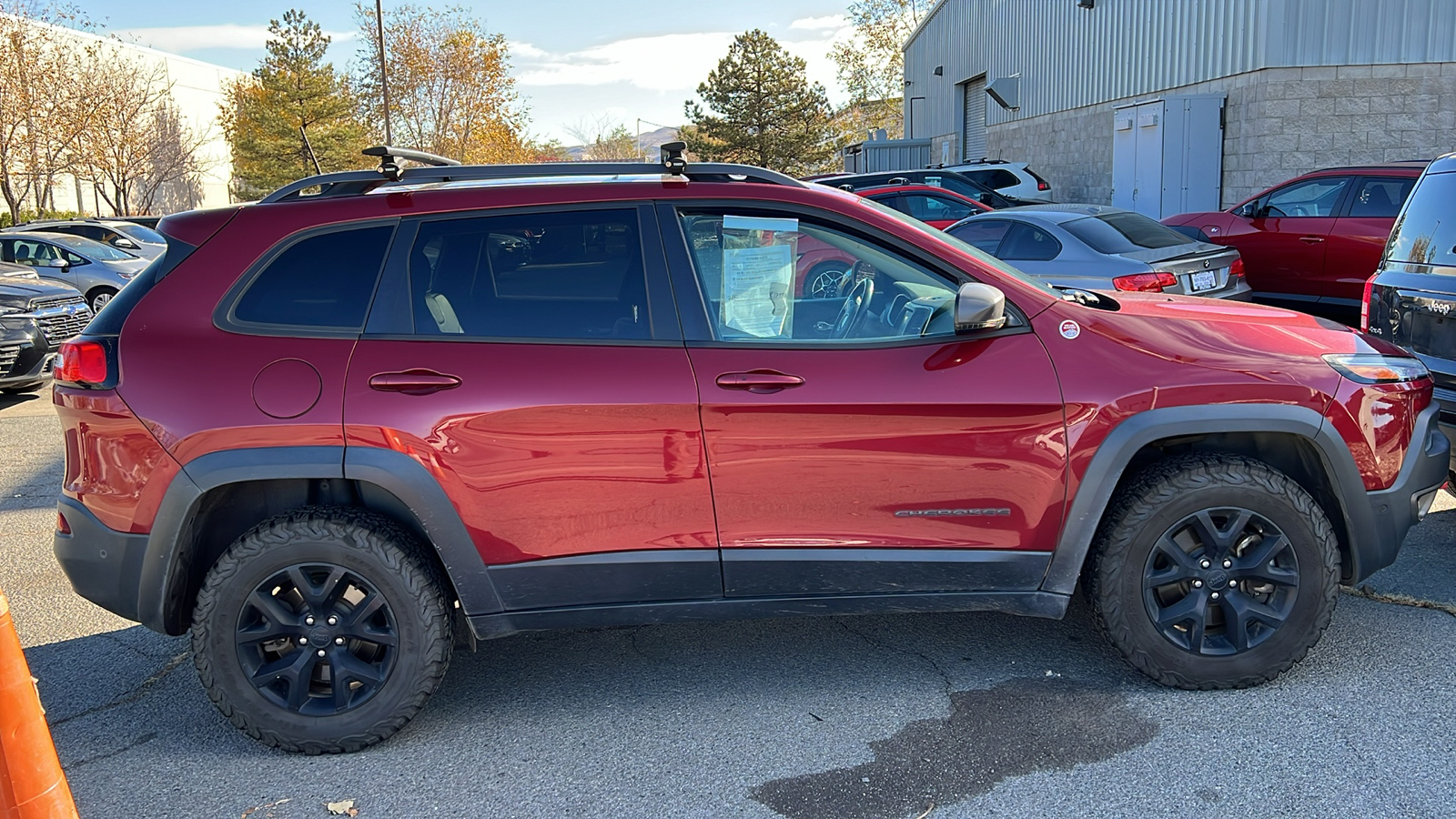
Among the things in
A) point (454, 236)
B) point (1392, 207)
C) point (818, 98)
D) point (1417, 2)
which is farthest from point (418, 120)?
point (454, 236)

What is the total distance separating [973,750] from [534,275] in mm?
2007

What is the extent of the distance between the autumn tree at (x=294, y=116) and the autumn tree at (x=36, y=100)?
43.2 feet

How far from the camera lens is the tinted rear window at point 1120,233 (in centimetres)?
907

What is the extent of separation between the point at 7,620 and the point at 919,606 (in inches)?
97.6

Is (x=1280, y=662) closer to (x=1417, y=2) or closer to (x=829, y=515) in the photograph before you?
(x=829, y=515)

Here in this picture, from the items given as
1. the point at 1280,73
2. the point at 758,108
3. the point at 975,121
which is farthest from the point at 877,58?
the point at 1280,73

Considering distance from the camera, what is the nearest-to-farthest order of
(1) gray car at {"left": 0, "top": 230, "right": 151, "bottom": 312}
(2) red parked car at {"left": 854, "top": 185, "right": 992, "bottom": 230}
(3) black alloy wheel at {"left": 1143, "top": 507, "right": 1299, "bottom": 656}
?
1. (3) black alloy wheel at {"left": 1143, "top": 507, "right": 1299, "bottom": 656}
2. (1) gray car at {"left": 0, "top": 230, "right": 151, "bottom": 312}
3. (2) red parked car at {"left": 854, "top": 185, "right": 992, "bottom": 230}

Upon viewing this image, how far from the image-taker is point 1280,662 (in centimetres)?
355

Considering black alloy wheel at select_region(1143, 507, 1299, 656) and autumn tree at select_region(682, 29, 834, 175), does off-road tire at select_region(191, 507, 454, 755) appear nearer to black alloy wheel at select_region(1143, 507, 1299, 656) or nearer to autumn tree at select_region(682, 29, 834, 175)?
black alloy wheel at select_region(1143, 507, 1299, 656)

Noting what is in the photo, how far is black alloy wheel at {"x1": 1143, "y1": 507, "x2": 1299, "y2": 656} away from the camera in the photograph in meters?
3.47

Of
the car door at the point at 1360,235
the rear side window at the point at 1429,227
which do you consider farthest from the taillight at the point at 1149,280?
the rear side window at the point at 1429,227

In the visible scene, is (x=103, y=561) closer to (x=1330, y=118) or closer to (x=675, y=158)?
(x=675, y=158)

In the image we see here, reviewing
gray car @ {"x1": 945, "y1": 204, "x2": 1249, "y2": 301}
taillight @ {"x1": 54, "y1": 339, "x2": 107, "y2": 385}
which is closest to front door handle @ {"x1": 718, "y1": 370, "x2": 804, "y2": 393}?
taillight @ {"x1": 54, "y1": 339, "x2": 107, "y2": 385}

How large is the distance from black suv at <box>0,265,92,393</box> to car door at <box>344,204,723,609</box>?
771 cm
